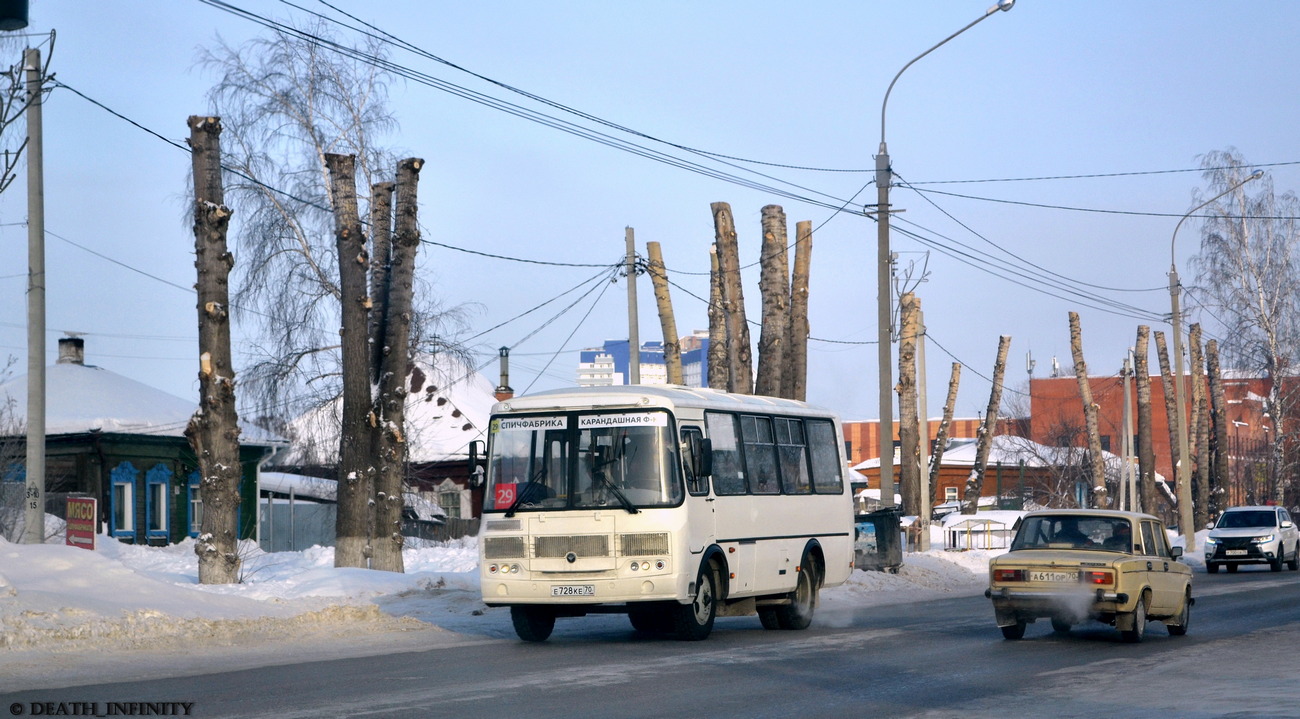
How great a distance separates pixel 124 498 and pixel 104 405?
267 centimetres

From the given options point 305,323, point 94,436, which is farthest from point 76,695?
point 94,436

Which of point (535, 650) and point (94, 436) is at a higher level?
point (94, 436)

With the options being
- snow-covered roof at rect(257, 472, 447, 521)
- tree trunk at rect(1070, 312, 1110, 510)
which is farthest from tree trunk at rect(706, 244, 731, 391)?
tree trunk at rect(1070, 312, 1110, 510)

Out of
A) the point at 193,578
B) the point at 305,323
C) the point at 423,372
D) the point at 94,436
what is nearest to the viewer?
the point at 193,578

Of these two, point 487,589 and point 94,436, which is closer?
point 487,589

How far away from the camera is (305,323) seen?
3312cm

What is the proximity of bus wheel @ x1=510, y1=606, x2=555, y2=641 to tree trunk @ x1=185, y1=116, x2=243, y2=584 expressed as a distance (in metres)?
5.40

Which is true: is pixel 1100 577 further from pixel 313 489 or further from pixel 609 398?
pixel 313 489

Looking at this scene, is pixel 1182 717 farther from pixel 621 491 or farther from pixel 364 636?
pixel 364 636

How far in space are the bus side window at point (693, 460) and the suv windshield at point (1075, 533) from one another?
3790mm

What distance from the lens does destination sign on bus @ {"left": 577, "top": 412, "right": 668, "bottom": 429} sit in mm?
15117

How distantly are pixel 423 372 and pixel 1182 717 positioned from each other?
33.1 m

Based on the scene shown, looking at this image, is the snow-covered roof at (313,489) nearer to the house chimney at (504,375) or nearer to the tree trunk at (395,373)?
the house chimney at (504,375)

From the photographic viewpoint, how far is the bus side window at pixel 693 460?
595 inches
